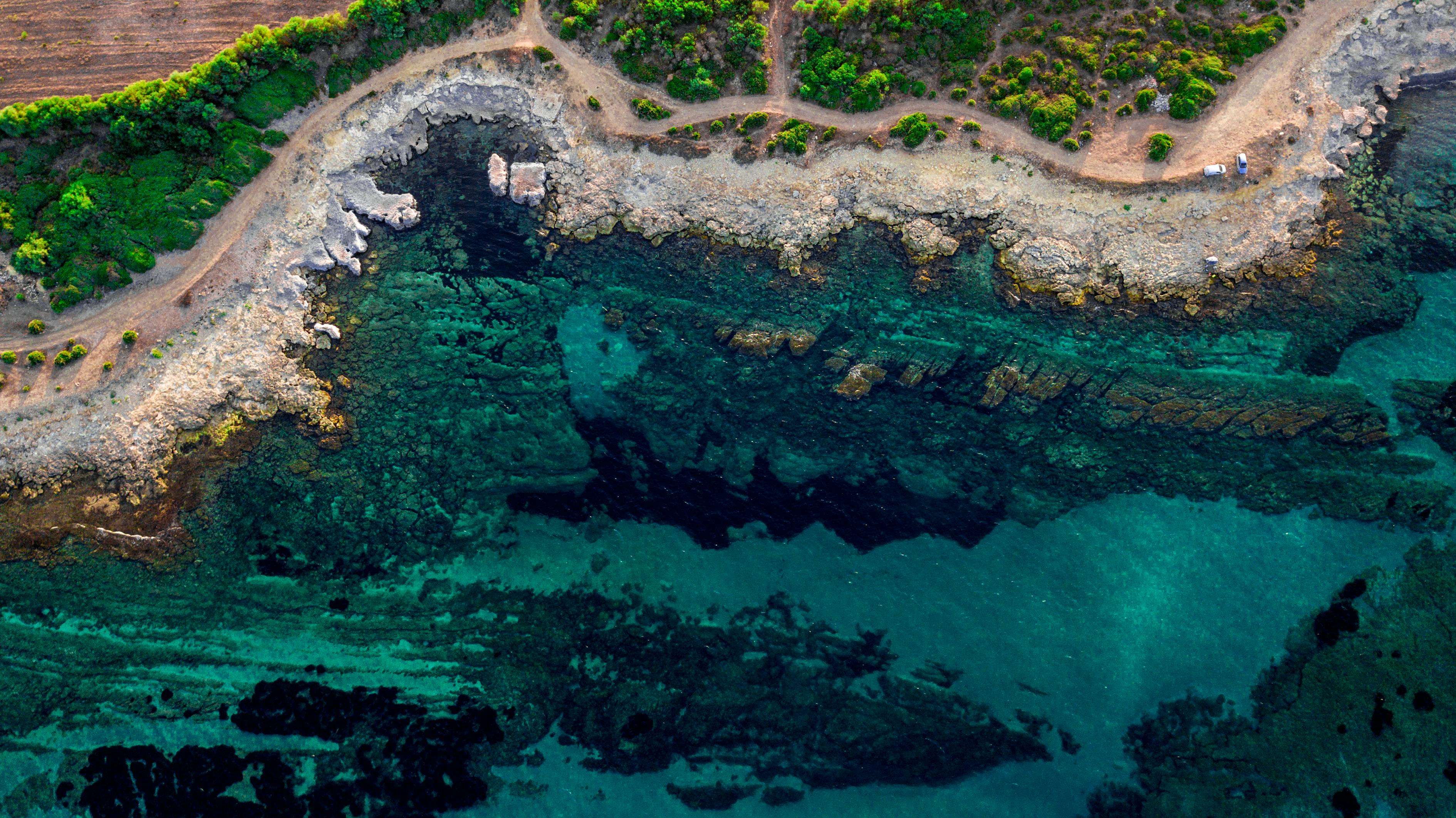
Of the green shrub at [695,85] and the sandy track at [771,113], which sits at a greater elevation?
the green shrub at [695,85]

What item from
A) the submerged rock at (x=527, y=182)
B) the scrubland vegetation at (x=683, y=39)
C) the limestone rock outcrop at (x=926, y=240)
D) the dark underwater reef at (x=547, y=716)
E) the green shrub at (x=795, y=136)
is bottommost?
the dark underwater reef at (x=547, y=716)

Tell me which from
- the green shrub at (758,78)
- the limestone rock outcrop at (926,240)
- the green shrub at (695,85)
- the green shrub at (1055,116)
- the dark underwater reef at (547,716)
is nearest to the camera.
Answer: the dark underwater reef at (547,716)

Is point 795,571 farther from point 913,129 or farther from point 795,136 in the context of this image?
point 913,129

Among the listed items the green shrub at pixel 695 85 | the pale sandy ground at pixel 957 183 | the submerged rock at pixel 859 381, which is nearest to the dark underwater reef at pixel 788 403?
the submerged rock at pixel 859 381

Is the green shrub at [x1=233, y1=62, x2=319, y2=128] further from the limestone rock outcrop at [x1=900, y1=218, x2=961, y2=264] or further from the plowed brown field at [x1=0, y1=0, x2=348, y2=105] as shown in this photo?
the limestone rock outcrop at [x1=900, y1=218, x2=961, y2=264]

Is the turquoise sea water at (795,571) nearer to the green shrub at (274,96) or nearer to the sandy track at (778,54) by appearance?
the sandy track at (778,54)

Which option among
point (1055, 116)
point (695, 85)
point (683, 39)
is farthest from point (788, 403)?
point (1055, 116)
